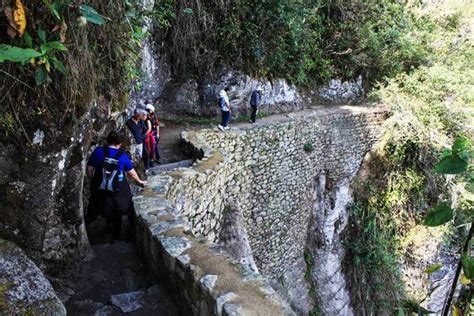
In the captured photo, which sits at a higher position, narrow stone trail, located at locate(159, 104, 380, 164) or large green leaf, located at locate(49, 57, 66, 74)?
large green leaf, located at locate(49, 57, 66, 74)

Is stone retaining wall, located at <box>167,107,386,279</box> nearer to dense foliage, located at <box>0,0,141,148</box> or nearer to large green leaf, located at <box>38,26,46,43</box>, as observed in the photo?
dense foliage, located at <box>0,0,141,148</box>

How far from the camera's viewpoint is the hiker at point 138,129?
19.7 ft

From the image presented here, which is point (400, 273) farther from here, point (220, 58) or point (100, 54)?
point (100, 54)

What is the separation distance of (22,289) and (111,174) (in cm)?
183

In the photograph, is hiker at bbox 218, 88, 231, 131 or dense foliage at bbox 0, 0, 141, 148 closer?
dense foliage at bbox 0, 0, 141, 148

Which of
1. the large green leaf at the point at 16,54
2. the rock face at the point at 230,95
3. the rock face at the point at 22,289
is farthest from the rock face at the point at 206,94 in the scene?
the large green leaf at the point at 16,54

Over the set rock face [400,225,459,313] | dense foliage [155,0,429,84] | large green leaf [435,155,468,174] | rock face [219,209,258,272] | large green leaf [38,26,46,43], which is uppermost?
dense foliage [155,0,429,84]

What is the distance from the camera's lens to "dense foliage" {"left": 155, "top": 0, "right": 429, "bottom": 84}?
1023 centimetres

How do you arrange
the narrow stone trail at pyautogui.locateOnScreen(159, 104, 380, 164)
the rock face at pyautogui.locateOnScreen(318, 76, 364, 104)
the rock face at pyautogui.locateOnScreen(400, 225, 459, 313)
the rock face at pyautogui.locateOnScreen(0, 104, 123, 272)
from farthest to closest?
the rock face at pyautogui.locateOnScreen(318, 76, 364, 104) < the rock face at pyautogui.locateOnScreen(400, 225, 459, 313) < the narrow stone trail at pyautogui.locateOnScreen(159, 104, 380, 164) < the rock face at pyautogui.locateOnScreen(0, 104, 123, 272)

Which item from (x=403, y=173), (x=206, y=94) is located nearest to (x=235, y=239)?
(x=206, y=94)

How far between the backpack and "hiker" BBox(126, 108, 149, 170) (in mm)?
1880

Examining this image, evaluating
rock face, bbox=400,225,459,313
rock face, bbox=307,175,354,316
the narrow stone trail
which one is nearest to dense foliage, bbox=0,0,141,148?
the narrow stone trail

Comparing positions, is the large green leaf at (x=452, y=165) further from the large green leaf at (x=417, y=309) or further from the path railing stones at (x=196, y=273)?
the path railing stones at (x=196, y=273)

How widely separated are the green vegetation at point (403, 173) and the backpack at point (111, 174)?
10.0 metres
